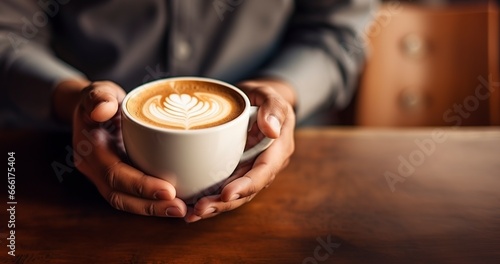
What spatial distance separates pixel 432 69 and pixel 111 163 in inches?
35.0

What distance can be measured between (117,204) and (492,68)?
96cm

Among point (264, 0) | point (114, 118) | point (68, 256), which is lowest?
point (68, 256)

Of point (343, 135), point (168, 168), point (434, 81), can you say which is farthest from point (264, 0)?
point (168, 168)

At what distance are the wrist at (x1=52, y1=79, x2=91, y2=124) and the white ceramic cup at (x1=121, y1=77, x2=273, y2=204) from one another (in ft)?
0.78

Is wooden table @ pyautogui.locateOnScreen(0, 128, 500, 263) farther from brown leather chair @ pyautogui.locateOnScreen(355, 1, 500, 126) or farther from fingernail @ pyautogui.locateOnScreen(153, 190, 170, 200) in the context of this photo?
brown leather chair @ pyautogui.locateOnScreen(355, 1, 500, 126)

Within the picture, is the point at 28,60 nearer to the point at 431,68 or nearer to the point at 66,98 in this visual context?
the point at 66,98

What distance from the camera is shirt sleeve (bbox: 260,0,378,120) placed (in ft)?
3.38

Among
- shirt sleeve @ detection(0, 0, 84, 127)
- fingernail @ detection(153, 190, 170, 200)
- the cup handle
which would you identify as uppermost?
shirt sleeve @ detection(0, 0, 84, 127)

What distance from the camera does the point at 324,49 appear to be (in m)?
1.08

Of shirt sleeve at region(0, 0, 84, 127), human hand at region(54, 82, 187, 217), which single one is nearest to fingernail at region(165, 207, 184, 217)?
human hand at region(54, 82, 187, 217)

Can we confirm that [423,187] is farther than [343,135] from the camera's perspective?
No

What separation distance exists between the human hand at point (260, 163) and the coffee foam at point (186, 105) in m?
0.04

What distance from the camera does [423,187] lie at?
0.74 metres

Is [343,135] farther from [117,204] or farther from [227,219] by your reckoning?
[117,204]
